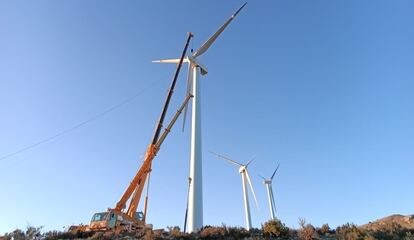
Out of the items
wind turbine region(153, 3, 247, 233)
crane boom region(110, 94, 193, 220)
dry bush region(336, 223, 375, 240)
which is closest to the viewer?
dry bush region(336, 223, 375, 240)

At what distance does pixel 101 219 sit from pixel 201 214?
9.64 metres

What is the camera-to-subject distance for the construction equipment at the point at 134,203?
27.7 m

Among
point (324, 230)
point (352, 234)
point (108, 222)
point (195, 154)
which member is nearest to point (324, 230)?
point (324, 230)

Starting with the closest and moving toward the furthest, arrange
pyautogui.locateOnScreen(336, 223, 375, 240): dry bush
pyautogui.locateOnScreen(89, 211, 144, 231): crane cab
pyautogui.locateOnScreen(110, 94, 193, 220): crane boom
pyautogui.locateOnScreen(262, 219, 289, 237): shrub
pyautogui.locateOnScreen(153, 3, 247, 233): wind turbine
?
pyautogui.locateOnScreen(336, 223, 375, 240): dry bush → pyautogui.locateOnScreen(262, 219, 289, 237): shrub → pyautogui.locateOnScreen(153, 3, 247, 233): wind turbine → pyautogui.locateOnScreen(89, 211, 144, 231): crane cab → pyautogui.locateOnScreen(110, 94, 193, 220): crane boom

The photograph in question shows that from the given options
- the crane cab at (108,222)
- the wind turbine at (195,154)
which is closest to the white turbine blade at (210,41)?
the wind turbine at (195,154)

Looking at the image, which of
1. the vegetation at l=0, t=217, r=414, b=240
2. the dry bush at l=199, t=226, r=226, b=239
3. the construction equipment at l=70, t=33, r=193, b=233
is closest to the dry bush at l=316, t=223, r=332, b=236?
the vegetation at l=0, t=217, r=414, b=240

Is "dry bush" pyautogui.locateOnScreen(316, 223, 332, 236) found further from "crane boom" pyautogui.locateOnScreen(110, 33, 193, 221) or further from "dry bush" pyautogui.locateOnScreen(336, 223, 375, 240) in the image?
"crane boom" pyautogui.locateOnScreen(110, 33, 193, 221)

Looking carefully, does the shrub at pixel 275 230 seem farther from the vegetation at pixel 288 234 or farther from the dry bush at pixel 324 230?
the dry bush at pixel 324 230

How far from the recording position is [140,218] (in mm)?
31688

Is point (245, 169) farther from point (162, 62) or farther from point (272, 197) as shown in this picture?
point (162, 62)

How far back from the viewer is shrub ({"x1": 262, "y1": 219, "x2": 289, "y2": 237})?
17.8 m

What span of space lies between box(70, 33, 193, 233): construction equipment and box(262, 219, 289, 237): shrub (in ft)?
38.3

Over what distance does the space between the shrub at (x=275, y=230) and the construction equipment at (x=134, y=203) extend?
1168 cm

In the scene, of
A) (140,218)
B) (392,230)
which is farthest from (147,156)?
(392,230)
